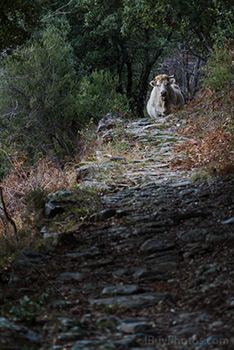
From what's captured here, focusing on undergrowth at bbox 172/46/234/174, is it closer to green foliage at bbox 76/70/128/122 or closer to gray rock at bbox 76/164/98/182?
gray rock at bbox 76/164/98/182

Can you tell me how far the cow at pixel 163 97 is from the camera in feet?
47.1

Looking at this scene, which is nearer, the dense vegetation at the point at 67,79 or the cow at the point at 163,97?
the dense vegetation at the point at 67,79

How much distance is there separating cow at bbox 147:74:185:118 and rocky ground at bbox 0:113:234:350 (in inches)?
316

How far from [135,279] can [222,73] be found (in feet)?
28.5

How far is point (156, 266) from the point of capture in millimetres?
4004

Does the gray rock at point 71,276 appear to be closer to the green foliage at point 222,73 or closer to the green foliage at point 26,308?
the green foliage at point 26,308

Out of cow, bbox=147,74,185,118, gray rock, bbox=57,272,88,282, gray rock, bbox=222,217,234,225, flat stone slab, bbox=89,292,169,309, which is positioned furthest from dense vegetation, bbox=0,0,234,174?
flat stone slab, bbox=89,292,169,309

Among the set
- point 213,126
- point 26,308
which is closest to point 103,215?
point 26,308

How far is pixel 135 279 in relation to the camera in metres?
3.81

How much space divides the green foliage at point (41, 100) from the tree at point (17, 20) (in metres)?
7.04

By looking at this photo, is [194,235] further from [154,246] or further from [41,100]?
[41,100]

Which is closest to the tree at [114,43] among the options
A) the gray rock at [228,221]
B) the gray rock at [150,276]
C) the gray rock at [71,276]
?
the gray rock at [228,221]

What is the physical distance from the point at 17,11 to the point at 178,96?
9.27 m

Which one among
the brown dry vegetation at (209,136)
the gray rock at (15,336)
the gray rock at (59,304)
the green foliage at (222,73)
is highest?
the green foliage at (222,73)
